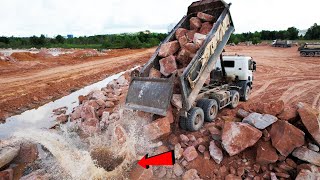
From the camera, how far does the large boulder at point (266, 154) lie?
561 cm

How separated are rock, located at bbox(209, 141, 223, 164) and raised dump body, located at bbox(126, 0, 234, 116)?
1.03 metres

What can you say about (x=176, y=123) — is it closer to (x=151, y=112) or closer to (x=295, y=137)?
(x=151, y=112)

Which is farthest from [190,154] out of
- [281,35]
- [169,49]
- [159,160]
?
[281,35]

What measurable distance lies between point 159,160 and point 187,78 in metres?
1.98

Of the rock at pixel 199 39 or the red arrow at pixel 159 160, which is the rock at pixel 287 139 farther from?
the rock at pixel 199 39

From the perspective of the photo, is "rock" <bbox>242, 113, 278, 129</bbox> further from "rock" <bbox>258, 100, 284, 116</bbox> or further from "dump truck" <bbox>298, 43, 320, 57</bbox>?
"dump truck" <bbox>298, 43, 320, 57</bbox>

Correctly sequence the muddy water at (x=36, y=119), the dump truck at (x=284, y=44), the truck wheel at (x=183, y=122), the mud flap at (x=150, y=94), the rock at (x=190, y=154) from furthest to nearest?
the dump truck at (x=284, y=44), the muddy water at (x=36, y=119), the truck wheel at (x=183, y=122), the mud flap at (x=150, y=94), the rock at (x=190, y=154)

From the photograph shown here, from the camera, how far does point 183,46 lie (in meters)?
7.55

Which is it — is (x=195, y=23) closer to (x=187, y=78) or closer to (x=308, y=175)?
(x=187, y=78)

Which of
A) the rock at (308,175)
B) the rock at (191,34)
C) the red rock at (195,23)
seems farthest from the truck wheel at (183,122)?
the red rock at (195,23)

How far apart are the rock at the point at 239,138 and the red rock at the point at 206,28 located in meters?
3.20

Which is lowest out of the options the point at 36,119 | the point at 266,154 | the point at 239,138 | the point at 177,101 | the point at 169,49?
the point at 36,119

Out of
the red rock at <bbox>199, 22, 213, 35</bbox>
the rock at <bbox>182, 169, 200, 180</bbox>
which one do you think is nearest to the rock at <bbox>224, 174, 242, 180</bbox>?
the rock at <bbox>182, 169, 200, 180</bbox>

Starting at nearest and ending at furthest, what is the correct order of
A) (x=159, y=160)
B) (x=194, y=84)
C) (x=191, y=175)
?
(x=191, y=175) < (x=159, y=160) < (x=194, y=84)
